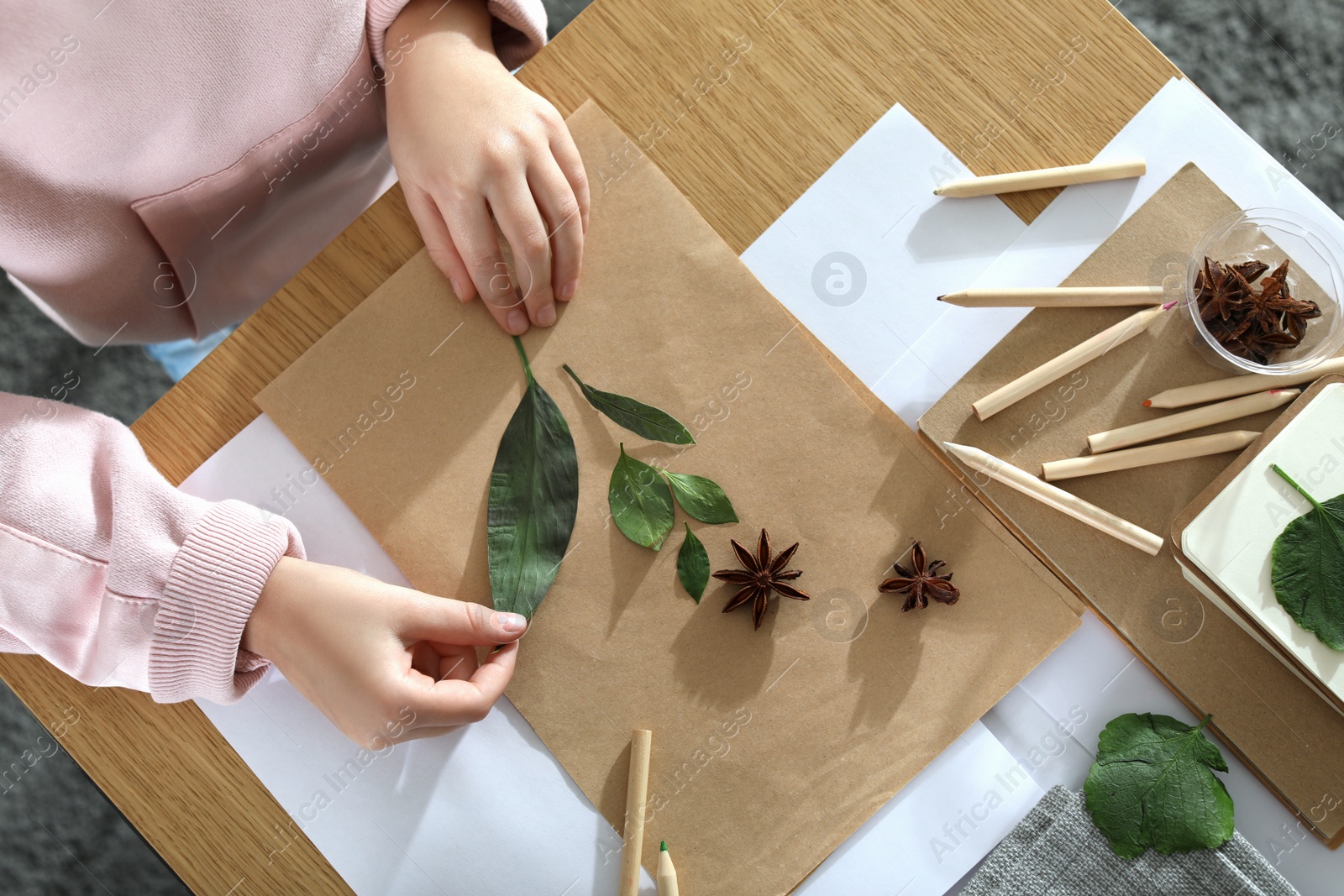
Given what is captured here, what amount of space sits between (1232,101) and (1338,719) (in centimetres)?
119

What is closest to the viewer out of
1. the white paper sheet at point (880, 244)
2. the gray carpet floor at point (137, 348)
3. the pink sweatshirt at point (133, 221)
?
the pink sweatshirt at point (133, 221)

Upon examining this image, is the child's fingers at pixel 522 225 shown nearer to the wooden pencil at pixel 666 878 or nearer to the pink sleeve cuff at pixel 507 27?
the pink sleeve cuff at pixel 507 27

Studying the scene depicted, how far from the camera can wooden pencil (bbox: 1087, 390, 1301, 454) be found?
767mm

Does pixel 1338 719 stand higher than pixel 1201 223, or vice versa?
pixel 1201 223

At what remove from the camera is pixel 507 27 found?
2.75ft

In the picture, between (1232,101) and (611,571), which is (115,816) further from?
(1232,101)

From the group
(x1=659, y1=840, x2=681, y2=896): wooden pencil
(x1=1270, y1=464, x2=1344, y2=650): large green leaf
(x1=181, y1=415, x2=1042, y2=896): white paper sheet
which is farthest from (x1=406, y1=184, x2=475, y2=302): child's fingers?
(x1=1270, y1=464, x2=1344, y2=650): large green leaf

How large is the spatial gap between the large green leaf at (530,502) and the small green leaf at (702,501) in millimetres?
96

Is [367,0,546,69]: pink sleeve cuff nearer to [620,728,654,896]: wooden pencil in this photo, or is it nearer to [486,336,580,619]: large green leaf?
[486,336,580,619]: large green leaf

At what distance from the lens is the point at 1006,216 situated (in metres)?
0.82

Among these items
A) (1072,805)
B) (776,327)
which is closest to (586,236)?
(776,327)

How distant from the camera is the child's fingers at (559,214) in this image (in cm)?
77

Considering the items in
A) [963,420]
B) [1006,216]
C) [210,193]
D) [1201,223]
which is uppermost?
[1201,223]

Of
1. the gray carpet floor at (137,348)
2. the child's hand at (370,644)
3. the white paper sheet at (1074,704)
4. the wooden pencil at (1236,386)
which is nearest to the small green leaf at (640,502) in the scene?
the child's hand at (370,644)
